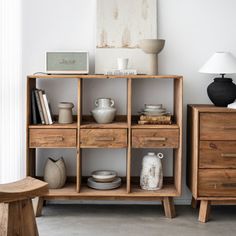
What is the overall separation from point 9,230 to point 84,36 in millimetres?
1766

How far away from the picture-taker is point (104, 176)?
12.3ft

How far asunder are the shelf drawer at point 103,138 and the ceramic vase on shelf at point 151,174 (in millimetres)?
248

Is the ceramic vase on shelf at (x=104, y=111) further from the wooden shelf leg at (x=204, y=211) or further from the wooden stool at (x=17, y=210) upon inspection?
the wooden stool at (x=17, y=210)

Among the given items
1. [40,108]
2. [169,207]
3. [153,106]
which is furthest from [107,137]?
[169,207]

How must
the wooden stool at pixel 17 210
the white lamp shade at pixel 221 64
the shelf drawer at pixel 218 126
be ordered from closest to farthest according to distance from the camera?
the wooden stool at pixel 17 210 → the shelf drawer at pixel 218 126 → the white lamp shade at pixel 221 64

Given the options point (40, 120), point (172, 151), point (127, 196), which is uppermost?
point (40, 120)

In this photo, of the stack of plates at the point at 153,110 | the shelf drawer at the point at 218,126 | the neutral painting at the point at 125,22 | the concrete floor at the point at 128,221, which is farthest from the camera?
the neutral painting at the point at 125,22

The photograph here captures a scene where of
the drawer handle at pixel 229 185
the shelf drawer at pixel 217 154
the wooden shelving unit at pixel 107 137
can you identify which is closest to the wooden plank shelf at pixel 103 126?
the wooden shelving unit at pixel 107 137

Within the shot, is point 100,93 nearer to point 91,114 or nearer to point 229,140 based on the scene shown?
point 91,114

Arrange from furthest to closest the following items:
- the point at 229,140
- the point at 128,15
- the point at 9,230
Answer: the point at 128,15 → the point at 229,140 → the point at 9,230

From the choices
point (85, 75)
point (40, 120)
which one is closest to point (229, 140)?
point (85, 75)

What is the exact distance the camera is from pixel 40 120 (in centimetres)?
374

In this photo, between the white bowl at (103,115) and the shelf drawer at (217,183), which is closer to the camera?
the shelf drawer at (217,183)

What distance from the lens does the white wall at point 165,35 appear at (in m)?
3.91
